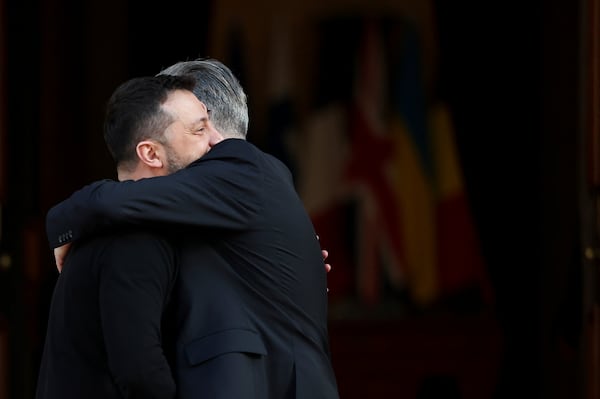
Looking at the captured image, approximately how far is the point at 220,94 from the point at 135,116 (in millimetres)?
194

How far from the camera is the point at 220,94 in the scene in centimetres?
236

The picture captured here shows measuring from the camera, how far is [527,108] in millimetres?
6258

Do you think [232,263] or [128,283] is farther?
[232,263]

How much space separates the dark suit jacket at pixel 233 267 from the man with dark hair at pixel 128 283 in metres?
→ 0.04

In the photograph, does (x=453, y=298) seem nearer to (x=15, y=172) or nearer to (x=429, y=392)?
(x=429, y=392)

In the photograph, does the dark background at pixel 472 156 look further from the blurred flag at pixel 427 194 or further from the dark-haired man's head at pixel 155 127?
the dark-haired man's head at pixel 155 127

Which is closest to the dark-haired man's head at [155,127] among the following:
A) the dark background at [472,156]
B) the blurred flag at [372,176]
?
the dark background at [472,156]

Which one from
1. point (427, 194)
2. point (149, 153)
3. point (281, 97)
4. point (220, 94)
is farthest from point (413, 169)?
point (149, 153)

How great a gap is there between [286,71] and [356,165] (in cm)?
66

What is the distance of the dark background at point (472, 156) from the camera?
17.9 feet

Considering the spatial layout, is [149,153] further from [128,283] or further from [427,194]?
[427,194]

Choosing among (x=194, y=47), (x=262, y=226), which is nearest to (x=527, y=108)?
(x=194, y=47)

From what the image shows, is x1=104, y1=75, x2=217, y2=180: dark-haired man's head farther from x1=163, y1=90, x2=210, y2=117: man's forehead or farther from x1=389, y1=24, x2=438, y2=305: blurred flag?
x1=389, y1=24, x2=438, y2=305: blurred flag

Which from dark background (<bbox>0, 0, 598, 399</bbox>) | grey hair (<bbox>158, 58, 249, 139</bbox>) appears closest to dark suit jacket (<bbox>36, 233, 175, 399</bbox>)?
grey hair (<bbox>158, 58, 249, 139</bbox>)
